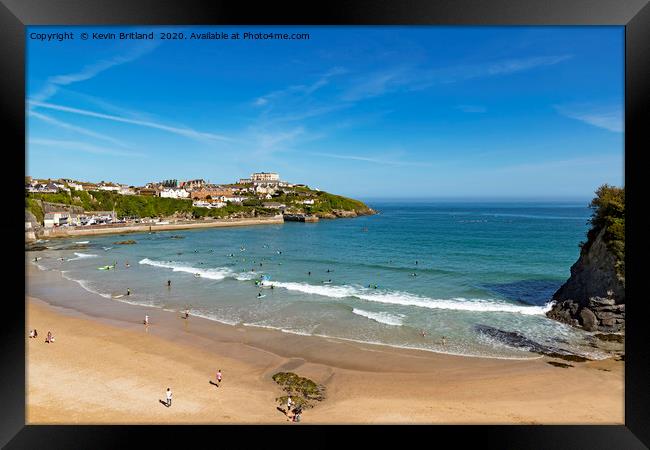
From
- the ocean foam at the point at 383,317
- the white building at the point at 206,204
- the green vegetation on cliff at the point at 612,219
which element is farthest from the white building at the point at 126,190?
the green vegetation on cliff at the point at 612,219

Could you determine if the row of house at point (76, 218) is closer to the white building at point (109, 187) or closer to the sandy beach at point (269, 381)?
the white building at point (109, 187)

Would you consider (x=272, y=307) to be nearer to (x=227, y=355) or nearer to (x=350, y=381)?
(x=227, y=355)

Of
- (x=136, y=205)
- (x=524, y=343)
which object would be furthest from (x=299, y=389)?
(x=136, y=205)

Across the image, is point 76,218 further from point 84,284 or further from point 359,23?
point 359,23

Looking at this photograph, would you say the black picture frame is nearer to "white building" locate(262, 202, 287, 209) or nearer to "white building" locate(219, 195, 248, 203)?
"white building" locate(262, 202, 287, 209)

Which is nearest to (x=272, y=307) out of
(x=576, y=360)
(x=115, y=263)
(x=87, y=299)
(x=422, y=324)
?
(x=422, y=324)
